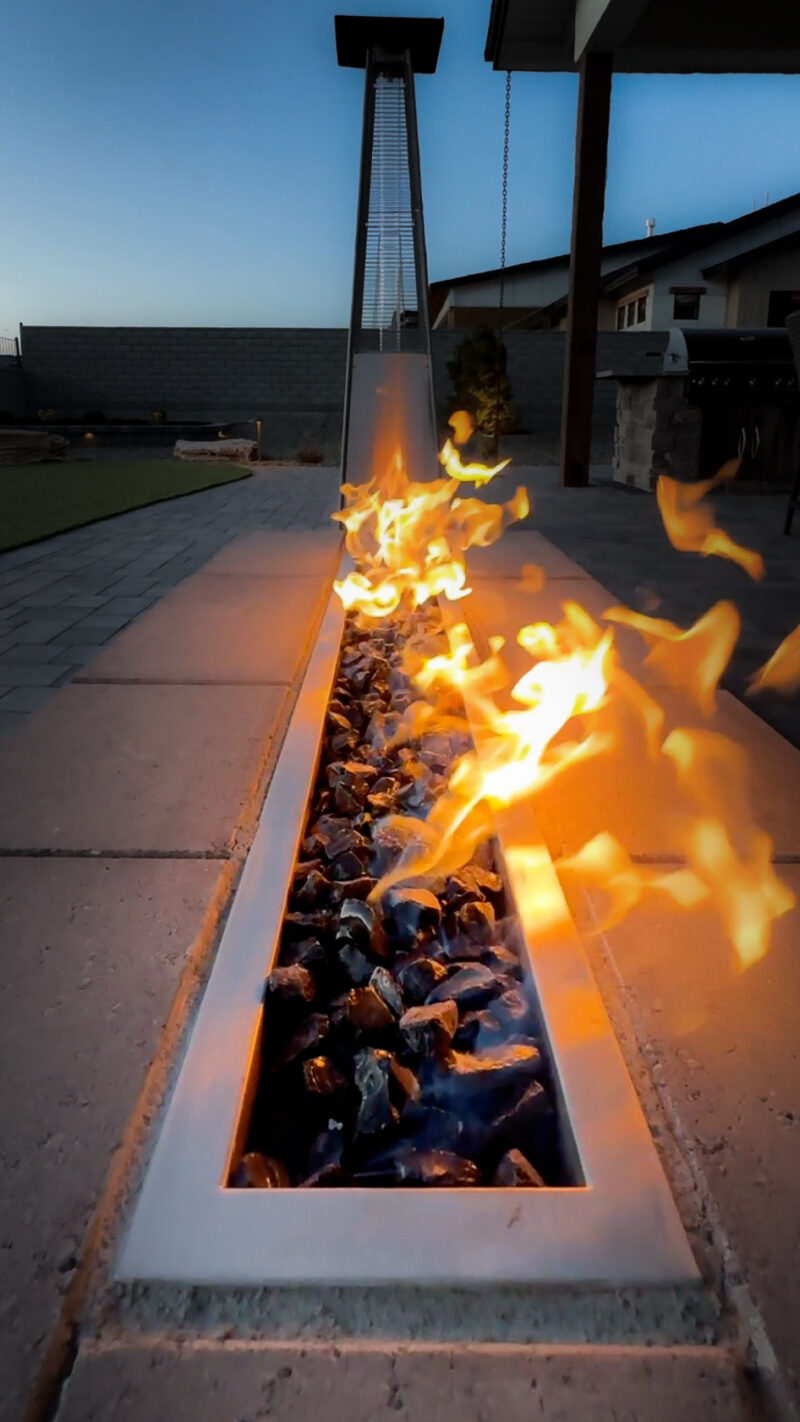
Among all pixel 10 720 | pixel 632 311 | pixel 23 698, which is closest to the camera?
pixel 10 720

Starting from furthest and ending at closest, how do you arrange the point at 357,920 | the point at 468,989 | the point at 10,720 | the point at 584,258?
the point at 584,258 < the point at 10,720 < the point at 357,920 < the point at 468,989

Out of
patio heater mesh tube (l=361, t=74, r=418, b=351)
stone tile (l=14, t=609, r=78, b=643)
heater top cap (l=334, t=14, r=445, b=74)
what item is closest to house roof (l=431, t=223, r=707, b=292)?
heater top cap (l=334, t=14, r=445, b=74)

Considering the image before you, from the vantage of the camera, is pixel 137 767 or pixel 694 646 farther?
pixel 694 646

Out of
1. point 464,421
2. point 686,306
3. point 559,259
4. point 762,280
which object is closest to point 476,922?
point 464,421

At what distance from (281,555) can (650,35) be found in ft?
18.1

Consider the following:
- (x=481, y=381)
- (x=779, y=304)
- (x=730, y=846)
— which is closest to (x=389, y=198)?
(x=481, y=381)

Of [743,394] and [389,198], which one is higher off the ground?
[389,198]

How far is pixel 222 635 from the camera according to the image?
2.97 metres

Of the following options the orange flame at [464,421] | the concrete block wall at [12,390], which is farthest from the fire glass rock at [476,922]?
the concrete block wall at [12,390]

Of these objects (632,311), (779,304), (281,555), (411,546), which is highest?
(632,311)

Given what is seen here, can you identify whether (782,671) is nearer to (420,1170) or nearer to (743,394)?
(420,1170)

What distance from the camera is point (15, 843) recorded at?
1.56 meters

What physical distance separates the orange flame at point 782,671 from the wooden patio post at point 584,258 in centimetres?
523

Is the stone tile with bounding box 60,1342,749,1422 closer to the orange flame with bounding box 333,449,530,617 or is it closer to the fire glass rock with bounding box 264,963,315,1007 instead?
the fire glass rock with bounding box 264,963,315,1007
